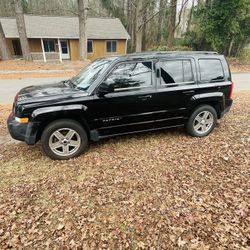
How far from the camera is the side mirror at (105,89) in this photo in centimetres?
389

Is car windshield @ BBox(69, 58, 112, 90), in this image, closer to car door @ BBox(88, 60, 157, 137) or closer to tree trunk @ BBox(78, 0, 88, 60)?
car door @ BBox(88, 60, 157, 137)

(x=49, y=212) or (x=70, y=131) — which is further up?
(x=70, y=131)

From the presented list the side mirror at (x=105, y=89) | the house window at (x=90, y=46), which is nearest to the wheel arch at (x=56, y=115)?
the side mirror at (x=105, y=89)

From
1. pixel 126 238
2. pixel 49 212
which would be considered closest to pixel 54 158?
pixel 49 212

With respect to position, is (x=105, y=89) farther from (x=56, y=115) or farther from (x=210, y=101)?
(x=210, y=101)

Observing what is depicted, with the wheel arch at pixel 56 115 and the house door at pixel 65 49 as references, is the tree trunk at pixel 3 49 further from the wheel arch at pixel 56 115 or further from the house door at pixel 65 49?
the wheel arch at pixel 56 115

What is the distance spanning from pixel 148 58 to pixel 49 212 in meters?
3.21

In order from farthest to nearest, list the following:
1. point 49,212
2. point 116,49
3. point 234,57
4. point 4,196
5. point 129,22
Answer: point 129,22, point 116,49, point 234,57, point 4,196, point 49,212

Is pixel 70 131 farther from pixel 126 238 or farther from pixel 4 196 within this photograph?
pixel 126 238

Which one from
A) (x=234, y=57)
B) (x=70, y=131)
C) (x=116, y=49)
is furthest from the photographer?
(x=116, y=49)

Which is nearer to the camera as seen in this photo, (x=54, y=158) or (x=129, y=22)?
(x=54, y=158)

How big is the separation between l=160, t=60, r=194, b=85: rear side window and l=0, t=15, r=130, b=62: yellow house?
70.9 feet

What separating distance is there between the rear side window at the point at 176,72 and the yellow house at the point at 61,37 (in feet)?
70.9

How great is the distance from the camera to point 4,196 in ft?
10.2
